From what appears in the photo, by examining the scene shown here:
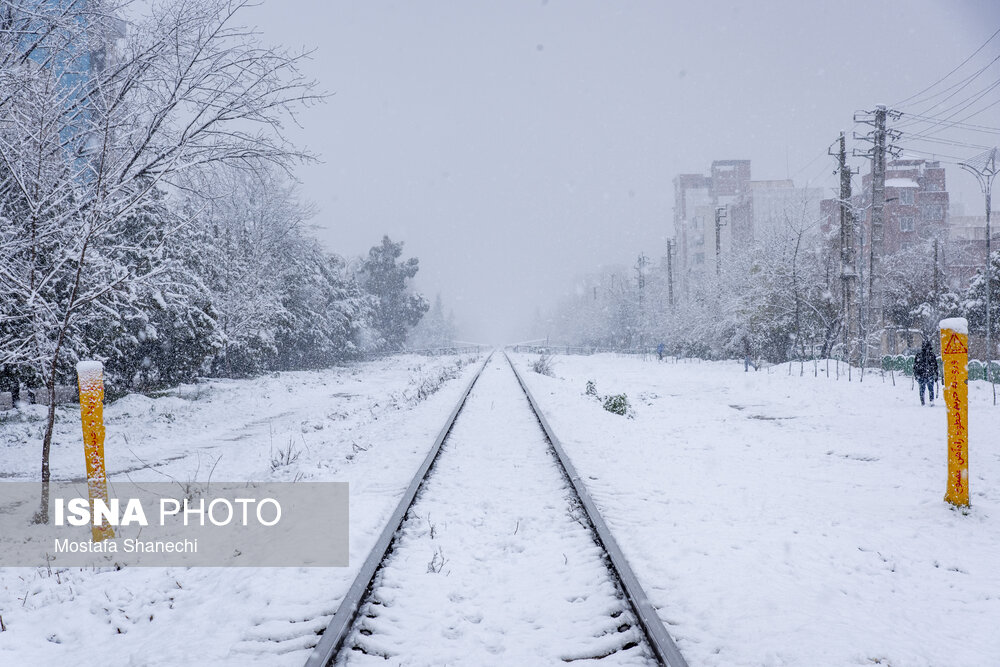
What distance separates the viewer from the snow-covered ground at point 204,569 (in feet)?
10.7

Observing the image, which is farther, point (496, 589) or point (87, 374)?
point (87, 374)

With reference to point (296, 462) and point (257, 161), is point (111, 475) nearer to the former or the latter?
point (296, 462)

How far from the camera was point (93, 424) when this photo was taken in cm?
469

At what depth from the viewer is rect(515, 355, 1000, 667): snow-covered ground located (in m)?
3.23

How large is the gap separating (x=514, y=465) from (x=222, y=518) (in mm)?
3609

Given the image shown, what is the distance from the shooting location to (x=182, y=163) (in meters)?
6.14

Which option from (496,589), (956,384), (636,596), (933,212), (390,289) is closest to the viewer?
(636,596)

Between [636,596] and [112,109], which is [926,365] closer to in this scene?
[636,596]

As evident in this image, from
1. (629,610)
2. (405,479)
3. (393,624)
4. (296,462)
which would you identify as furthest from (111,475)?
(629,610)

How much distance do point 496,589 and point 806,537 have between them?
285 centimetres

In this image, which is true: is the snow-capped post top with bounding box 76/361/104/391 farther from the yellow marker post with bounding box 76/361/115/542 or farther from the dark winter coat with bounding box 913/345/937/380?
the dark winter coat with bounding box 913/345/937/380

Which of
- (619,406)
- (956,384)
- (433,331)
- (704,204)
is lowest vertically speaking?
(619,406)

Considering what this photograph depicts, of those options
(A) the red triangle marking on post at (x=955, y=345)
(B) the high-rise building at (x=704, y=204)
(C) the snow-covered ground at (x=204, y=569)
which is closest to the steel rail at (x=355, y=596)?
(C) the snow-covered ground at (x=204, y=569)

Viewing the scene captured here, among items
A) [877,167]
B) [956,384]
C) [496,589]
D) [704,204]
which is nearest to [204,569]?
[496,589]
